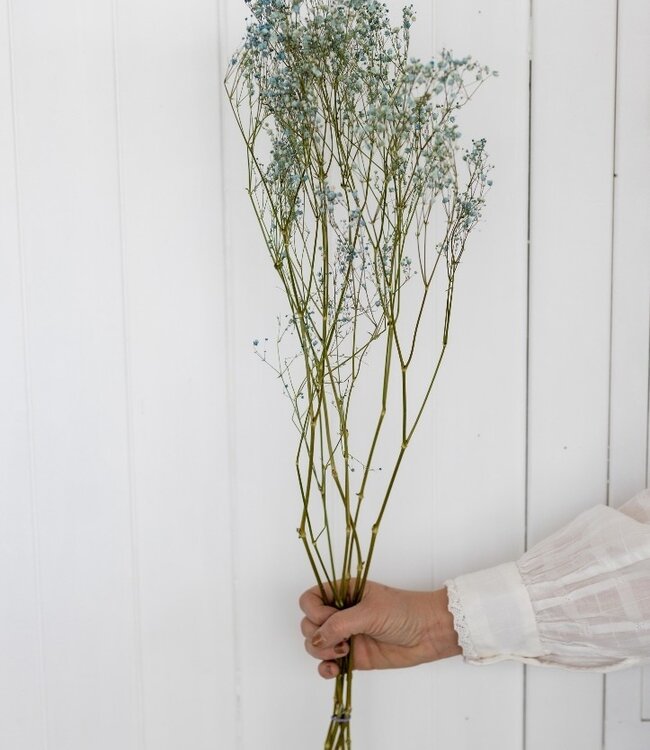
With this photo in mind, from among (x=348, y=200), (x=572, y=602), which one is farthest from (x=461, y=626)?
(x=348, y=200)

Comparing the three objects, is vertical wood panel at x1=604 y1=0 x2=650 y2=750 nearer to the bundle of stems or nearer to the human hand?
the bundle of stems

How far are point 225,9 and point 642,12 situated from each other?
2.04ft

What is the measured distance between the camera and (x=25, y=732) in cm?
126

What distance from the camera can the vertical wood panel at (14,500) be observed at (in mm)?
1190

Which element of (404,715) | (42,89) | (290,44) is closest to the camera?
(290,44)

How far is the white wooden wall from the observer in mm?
1190

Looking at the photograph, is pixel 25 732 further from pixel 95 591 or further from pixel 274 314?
pixel 274 314

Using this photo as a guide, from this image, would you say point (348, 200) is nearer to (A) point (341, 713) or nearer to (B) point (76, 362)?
(B) point (76, 362)

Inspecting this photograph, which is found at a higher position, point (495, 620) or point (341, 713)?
point (495, 620)

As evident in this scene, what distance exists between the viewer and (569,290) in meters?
1.23

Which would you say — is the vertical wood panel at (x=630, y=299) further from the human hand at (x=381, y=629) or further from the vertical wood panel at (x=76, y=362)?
the vertical wood panel at (x=76, y=362)

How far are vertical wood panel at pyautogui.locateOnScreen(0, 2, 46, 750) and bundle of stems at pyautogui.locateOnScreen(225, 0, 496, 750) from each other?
1.17ft

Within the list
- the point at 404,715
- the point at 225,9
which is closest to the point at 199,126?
the point at 225,9

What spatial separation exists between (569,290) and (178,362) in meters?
0.61
